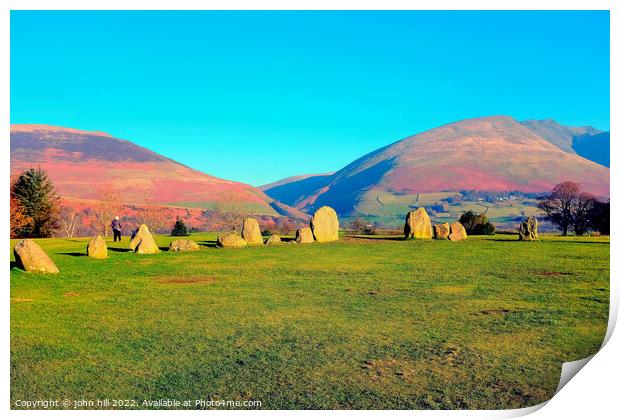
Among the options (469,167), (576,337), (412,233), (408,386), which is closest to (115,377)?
(408,386)

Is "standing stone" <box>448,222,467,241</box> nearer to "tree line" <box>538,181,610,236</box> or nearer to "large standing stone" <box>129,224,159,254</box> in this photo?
"tree line" <box>538,181,610,236</box>

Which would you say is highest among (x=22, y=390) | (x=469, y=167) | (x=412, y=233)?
(x=469, y=167)

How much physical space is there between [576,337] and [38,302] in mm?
11580

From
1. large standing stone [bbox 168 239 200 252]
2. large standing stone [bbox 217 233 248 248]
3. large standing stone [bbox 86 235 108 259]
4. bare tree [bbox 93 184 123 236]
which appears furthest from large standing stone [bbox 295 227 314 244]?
bare tree [bbox 93 184 123 236]

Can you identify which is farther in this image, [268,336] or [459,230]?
[459,230]

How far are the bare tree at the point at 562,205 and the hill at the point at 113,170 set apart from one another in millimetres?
62336

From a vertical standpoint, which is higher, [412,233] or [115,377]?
[412,233]

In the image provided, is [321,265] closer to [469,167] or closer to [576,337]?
[576,337]

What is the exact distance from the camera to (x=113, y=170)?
139 meters

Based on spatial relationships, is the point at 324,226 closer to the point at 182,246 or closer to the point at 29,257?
the point at 182,246

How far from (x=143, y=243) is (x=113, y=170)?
120517 millimetres

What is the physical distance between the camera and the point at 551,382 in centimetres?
856

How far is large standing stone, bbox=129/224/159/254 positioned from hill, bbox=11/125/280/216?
257ft

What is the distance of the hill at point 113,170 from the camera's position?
116 meters
